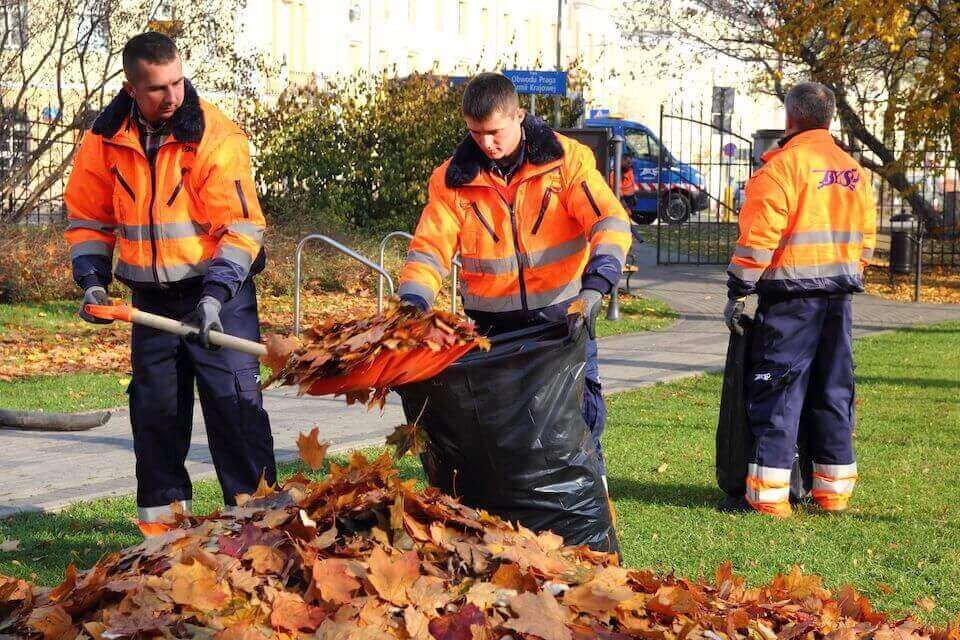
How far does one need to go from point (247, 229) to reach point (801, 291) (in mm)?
2795

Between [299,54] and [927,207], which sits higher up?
[299,54]

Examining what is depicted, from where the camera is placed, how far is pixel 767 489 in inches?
243

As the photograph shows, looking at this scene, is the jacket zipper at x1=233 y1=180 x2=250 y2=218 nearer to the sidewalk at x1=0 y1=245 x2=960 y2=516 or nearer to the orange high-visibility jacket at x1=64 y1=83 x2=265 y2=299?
the orange high-visibility jacket at x1=64 y1=83 x2=265 y2=299

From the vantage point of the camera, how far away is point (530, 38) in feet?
193

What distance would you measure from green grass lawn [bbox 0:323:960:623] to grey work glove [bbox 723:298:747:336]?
0.92 metres

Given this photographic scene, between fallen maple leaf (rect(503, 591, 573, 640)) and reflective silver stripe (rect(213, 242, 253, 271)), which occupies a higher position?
reflective silver stripe (rect(213, 242, 253, 271))

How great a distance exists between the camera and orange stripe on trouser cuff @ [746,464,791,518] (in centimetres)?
617

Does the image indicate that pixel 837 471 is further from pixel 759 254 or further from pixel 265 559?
pixel 265 559

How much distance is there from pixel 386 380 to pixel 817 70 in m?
17.0

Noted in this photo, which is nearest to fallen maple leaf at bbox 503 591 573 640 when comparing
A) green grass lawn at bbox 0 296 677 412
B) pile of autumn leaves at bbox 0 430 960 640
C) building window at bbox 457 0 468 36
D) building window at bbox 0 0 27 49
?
pile of autumn leaves at bbox 0 430 960 640

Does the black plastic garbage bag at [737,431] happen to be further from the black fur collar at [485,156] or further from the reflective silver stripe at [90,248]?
the reflective silver stripe at [90,248]

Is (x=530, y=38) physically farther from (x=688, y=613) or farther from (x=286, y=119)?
(x=688, y=613)

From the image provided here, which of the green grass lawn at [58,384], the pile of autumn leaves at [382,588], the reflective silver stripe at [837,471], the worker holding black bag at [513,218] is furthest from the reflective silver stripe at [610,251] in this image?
the green grass lawn at [58,384]

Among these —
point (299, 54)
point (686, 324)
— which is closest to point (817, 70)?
point (686, 324)
